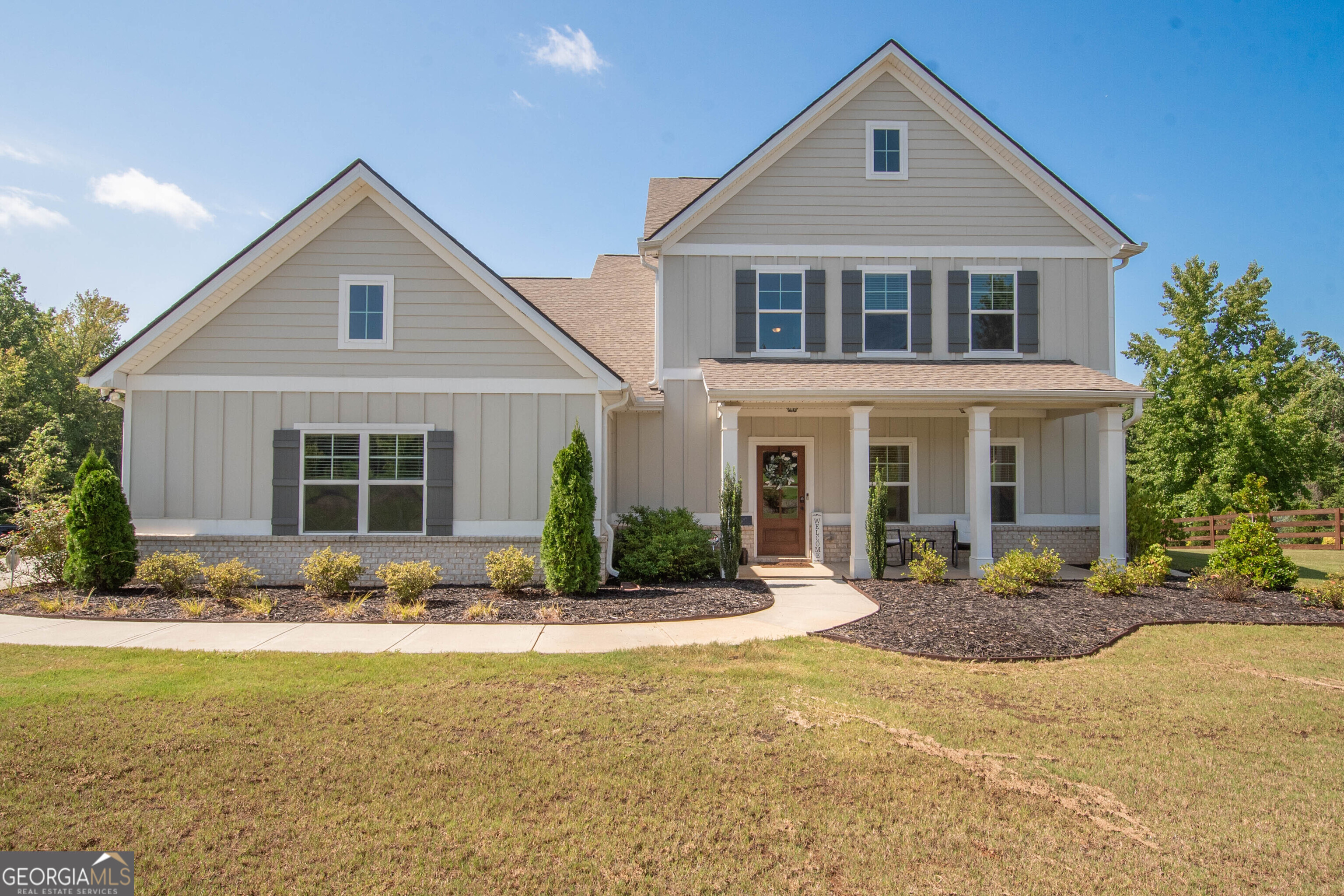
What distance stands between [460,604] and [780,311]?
7954mm

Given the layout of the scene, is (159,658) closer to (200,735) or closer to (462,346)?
(200,735)

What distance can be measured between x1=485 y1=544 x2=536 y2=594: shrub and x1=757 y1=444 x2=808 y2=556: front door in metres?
5.44

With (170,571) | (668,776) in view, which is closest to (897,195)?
(668,776)

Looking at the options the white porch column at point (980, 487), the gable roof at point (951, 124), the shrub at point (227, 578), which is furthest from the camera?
the gable roof at point (951, 124)

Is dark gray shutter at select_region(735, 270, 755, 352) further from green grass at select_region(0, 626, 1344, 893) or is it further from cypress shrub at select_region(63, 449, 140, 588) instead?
cypress shrub at select_region(63, 449, 140, 588)

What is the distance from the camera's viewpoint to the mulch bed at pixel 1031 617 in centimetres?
759

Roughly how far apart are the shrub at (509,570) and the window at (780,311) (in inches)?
246

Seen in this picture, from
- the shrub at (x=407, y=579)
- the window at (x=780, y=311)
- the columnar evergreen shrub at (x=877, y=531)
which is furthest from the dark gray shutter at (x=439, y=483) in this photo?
the columnar evergreen shrub at (x=877, y=531)

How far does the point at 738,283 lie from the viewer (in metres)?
13.6

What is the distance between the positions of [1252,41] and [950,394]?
10.1 meters

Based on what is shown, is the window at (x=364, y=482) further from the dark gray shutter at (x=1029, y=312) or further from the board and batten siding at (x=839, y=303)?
the dark gray shutter at (x=1029, y=312)

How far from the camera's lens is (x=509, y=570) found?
10.1 m

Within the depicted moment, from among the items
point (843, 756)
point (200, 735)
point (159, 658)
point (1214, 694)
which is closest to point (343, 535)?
point (159, 658)

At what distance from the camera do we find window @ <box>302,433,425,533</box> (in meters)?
11.1
